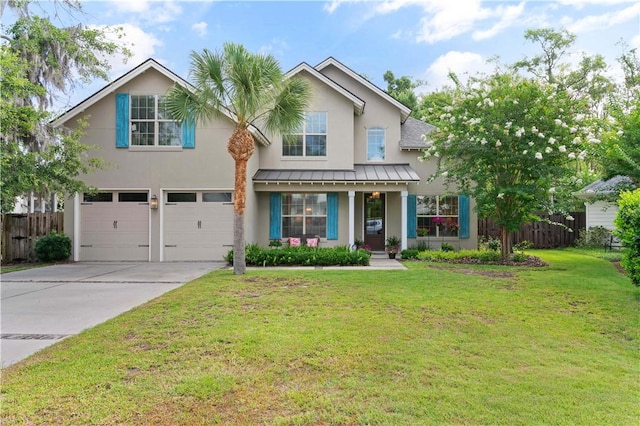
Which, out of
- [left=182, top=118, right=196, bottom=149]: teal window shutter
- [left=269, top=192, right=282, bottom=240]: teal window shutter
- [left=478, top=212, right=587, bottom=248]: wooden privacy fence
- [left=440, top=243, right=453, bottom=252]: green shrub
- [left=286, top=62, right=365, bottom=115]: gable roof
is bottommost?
[left=440, top=243, right=453, bottom=252]: green shrub

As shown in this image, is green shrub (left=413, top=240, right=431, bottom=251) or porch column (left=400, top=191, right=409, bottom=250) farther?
green shrub (left=413, top=240, right=431, bottom=251)

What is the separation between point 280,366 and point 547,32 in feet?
102

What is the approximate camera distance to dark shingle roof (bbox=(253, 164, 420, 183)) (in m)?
13.4

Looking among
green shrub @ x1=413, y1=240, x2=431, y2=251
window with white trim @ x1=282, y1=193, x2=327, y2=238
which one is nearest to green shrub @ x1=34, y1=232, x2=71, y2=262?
window with white trim @ x1=282, y1=193, x2=327, y2=238

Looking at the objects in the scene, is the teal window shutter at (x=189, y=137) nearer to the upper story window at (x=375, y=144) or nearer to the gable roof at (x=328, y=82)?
the gable roof at (x=328, y=82)

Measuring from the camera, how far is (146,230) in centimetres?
1277

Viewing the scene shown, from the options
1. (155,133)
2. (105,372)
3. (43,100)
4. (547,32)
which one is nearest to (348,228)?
(155,133)

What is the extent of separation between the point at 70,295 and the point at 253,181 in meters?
7.15

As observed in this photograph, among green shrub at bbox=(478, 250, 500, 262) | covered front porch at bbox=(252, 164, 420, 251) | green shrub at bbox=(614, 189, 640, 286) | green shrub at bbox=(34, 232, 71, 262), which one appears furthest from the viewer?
covered front porch at bbox=(252, 164, 420, 251)

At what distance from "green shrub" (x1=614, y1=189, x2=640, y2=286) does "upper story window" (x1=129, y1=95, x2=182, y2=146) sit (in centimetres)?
1243

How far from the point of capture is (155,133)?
505 inches

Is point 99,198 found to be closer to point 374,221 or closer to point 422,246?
point 374,221

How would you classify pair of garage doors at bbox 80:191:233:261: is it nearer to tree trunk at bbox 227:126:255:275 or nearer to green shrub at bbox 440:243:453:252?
tree trunk at bbox 227:126:255:275

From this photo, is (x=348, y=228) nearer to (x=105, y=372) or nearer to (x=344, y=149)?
(x=344, y=149)
